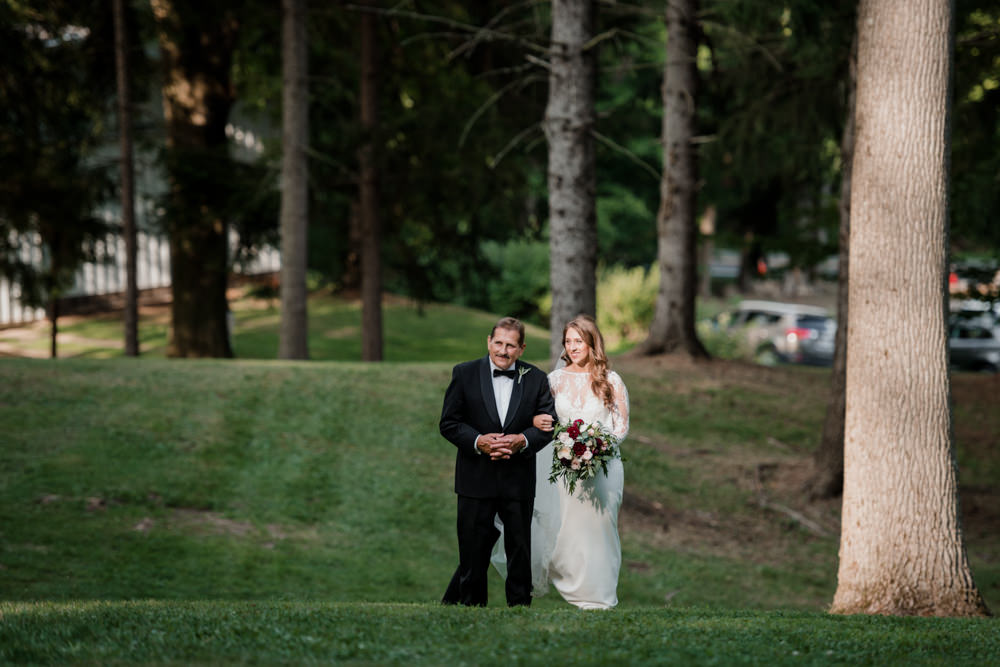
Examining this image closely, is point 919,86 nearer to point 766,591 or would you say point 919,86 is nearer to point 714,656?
point 714,656

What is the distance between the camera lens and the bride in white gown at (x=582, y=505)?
7078 millimetres

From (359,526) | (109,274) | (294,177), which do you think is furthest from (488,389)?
(109,274)

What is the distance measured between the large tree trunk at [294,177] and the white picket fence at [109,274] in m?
9.89

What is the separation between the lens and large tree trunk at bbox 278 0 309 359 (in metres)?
17.4

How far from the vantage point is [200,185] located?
65.9 feet

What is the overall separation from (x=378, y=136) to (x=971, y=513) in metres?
11.9

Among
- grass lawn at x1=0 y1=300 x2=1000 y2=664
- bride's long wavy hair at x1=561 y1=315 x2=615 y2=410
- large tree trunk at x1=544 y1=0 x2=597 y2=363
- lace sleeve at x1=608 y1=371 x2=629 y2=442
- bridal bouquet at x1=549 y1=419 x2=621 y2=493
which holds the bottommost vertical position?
grass lawn at x1=0 y1=300 x2=1000 y2=664

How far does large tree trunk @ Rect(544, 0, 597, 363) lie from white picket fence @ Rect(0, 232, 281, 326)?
1789 cm

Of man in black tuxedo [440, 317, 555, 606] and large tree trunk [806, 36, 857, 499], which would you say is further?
large tree trunk [806, 36, 857, 499]

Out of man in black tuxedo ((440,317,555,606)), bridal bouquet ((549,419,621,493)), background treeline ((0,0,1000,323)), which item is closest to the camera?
man in black tuxedo ((440,317,555,606))

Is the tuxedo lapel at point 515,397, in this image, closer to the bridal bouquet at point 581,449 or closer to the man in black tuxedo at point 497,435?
the man in black tuxedo at point 497,435

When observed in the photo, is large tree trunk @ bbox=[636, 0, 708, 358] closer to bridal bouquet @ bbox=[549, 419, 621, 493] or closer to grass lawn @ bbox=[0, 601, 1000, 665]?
bridal bouquet @ bbox=[549, 419, 621, 493]

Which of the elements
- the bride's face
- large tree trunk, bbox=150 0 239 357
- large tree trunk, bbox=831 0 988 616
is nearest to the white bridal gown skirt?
the bride's face

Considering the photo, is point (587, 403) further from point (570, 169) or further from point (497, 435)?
point (570, 169)
